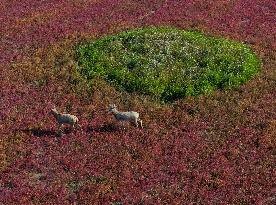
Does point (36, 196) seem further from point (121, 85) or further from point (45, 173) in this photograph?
point (121, 85)

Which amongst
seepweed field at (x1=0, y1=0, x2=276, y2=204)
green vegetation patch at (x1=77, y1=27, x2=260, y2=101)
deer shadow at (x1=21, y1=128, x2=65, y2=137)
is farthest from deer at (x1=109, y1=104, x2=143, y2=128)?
green vegetation patch at (x1=77, y1=27, x2=260, y2=101)


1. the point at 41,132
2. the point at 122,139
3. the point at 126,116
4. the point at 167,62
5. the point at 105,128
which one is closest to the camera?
the point at 122,139

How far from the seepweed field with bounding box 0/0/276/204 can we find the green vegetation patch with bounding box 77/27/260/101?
65cm

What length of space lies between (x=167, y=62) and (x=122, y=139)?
8160 millimetres

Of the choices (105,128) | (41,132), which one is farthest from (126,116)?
(41,132)

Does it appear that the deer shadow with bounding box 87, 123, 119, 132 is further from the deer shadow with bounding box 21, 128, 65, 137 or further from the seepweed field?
the deer shadow with bounding box 21, 128, 65, 137

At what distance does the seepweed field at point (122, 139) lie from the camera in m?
19.3

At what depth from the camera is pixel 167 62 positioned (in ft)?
94.7

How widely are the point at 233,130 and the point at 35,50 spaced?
15.3 metres

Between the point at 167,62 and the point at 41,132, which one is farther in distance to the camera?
the point at 167,62

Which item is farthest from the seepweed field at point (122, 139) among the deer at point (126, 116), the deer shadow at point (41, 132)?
the deer at point (126, 116)

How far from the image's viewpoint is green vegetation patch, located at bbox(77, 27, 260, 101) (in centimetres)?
2669

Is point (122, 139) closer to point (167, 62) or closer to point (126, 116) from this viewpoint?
point (126, 116)

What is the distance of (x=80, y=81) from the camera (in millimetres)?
27562
